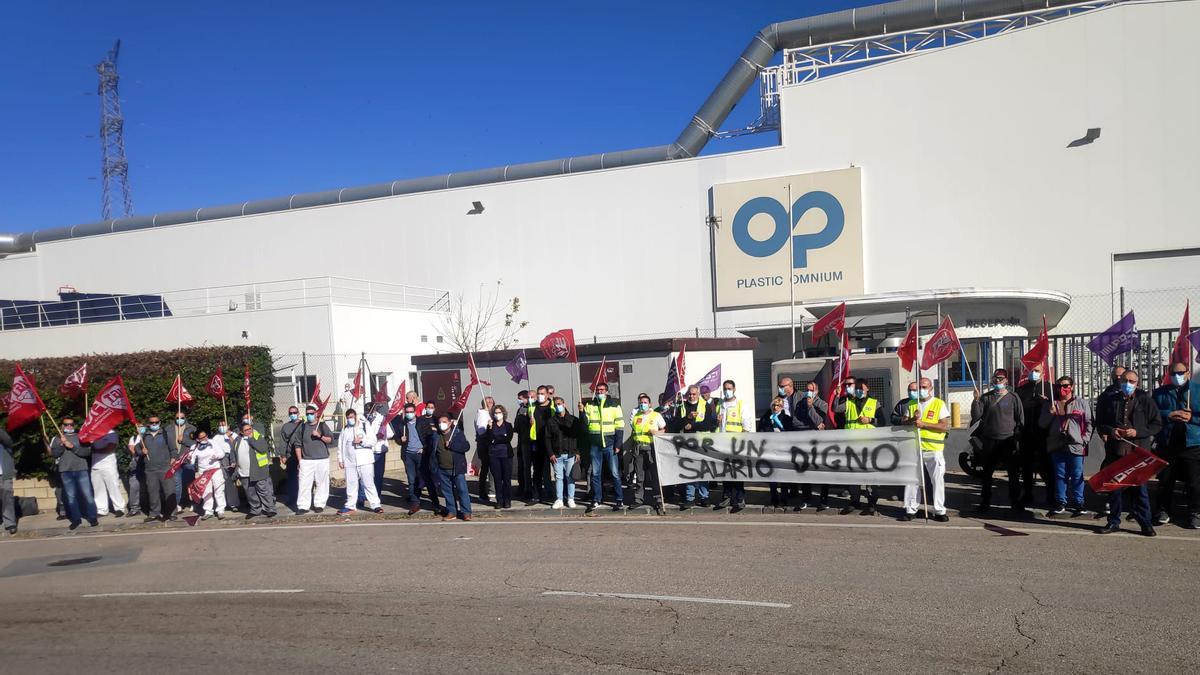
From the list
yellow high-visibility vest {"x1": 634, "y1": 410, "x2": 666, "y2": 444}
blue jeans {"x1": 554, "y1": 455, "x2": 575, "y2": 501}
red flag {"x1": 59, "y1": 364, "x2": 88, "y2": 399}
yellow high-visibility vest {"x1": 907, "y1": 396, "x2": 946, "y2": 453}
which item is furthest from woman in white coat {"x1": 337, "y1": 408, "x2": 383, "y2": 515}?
yellow high-visibility vest {"x1": 907, "y1": 396, "x2": 946, "y2": 453}

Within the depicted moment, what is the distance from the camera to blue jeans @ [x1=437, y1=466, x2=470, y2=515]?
12.8 metres

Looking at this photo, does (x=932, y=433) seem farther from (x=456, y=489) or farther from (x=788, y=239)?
(x=788, y=239)

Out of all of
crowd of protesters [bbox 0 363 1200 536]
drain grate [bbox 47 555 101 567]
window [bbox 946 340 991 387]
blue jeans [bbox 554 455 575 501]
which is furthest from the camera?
window [bbox 946 340 991 387]

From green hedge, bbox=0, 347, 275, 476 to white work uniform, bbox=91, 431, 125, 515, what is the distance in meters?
2.11

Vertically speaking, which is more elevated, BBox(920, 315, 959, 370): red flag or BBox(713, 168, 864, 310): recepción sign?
BBox(713, 168, 864, 310): recepción sign

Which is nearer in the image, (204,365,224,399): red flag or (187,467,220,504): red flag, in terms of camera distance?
(187,467,220,504): red flag

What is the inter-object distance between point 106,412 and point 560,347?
7858mm

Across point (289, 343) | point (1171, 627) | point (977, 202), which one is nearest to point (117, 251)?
point (289, 343)

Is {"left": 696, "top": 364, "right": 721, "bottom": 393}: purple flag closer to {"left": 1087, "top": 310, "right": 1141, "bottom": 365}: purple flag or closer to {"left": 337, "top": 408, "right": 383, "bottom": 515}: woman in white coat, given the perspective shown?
{"left": 1087, "top": 310, "right": 1141, "bottom": 365}: purple flag

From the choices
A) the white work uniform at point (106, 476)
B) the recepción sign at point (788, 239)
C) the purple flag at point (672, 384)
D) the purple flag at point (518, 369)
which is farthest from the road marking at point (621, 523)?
the recepción sign at point (788, 239)

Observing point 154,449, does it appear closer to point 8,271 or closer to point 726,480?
point 726,480

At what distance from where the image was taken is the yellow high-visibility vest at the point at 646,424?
12742 mm

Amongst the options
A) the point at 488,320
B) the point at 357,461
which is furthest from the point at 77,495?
the point at 488,320

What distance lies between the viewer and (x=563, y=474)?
1314 centimetres
